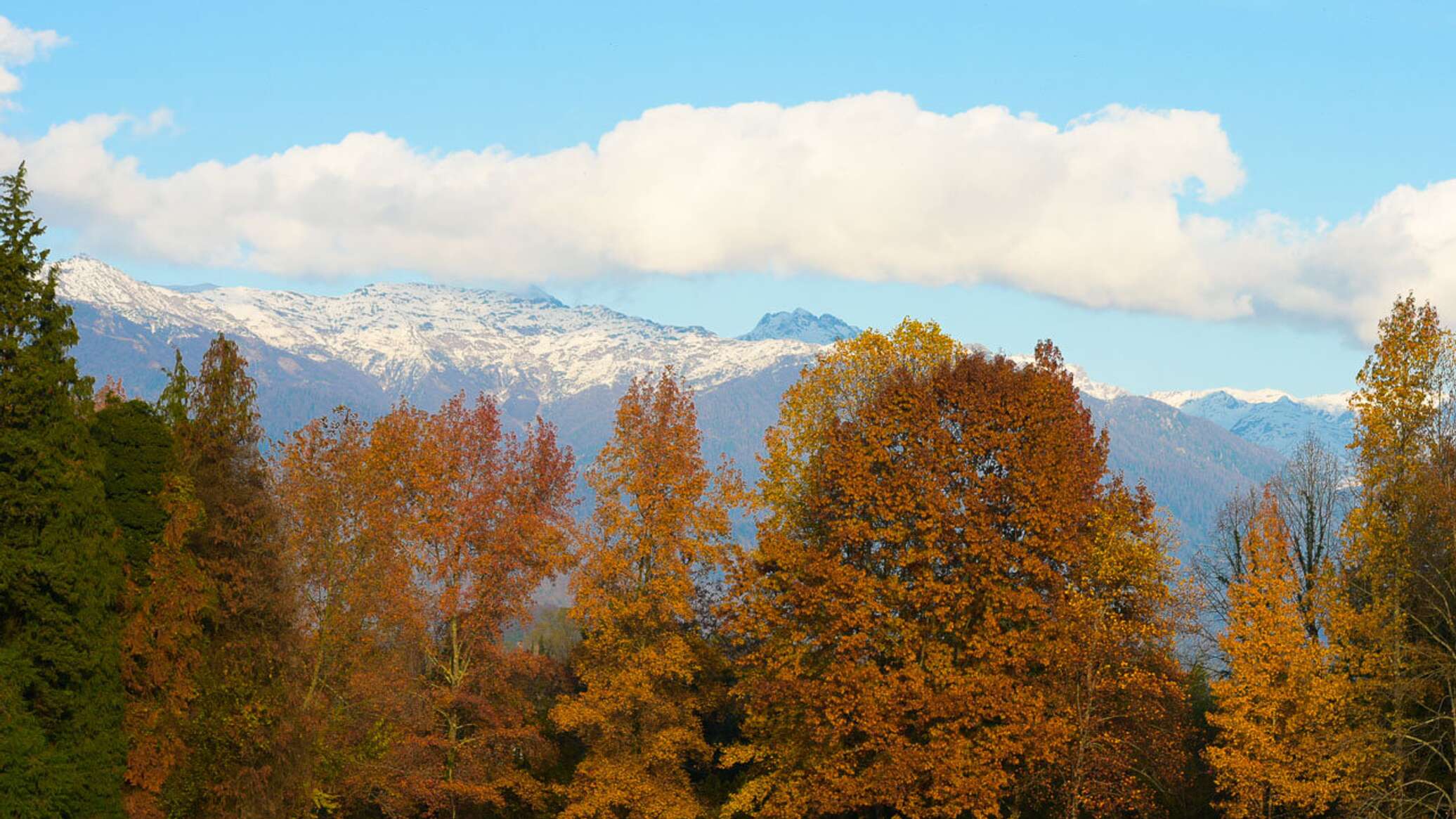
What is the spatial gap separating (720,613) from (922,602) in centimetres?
914

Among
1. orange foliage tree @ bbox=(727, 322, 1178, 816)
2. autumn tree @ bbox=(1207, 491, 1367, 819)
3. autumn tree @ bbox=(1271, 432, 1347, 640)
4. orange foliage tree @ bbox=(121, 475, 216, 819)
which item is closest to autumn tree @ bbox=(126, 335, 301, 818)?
orange foliage tree @ bbox=(121, 475, 216, 819)

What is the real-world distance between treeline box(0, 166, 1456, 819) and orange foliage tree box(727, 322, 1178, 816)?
0.52 ft

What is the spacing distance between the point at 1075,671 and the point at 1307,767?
7841 millimetres

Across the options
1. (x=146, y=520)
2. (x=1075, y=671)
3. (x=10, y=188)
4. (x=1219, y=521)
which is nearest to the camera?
(x=10, y=188)

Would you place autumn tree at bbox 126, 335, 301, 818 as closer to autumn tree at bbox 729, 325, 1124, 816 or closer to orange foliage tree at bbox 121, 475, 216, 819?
orange foliage tree at bbox 121, 475, 216, 819

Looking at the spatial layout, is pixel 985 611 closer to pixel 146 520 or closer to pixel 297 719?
pixel 297 719

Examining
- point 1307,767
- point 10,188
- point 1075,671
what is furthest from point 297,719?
point 1307,767

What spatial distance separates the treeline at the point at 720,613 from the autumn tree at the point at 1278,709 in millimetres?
160

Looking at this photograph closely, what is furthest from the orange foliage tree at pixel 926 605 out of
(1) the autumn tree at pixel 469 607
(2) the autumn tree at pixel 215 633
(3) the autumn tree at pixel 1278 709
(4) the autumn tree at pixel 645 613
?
(2) the autumn tree at pixel 215 633

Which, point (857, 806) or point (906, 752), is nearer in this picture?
point (906, 752)

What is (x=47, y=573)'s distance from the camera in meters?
35.6

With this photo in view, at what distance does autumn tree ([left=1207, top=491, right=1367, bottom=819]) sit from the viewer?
4238 cm

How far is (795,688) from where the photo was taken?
44.7m

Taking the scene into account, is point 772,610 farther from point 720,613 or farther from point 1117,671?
point 1117,671
